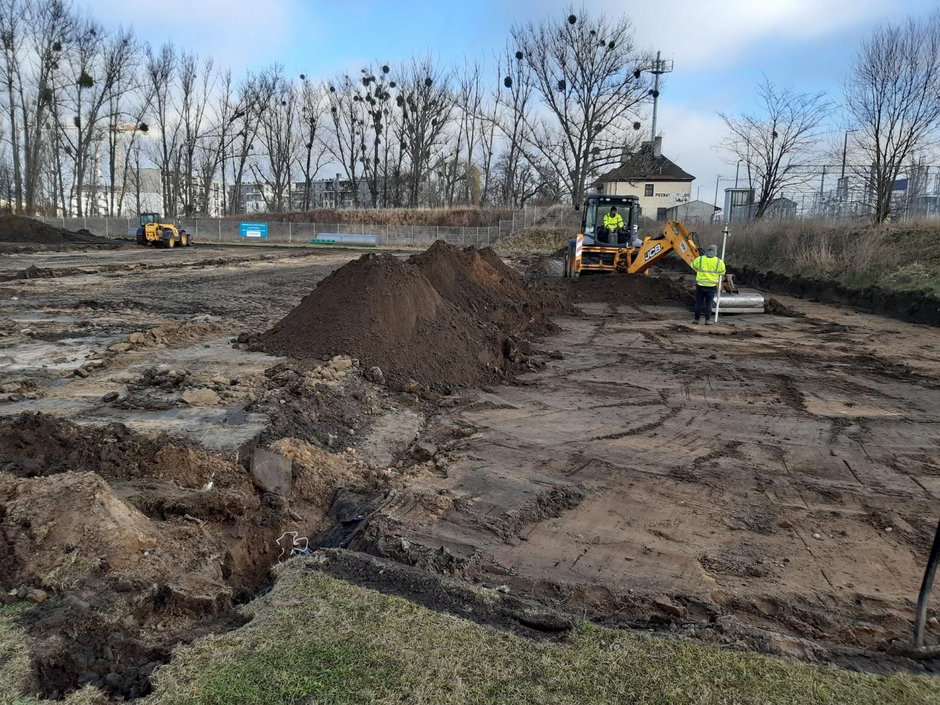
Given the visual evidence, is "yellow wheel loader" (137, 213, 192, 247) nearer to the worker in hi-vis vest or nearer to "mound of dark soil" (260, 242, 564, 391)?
"mound of dark soil" (260, 242, 564, 391)

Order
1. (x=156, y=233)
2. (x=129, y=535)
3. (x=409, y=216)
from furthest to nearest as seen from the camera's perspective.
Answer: (x=409, y=216), (x=156, y=233), (x=129, y=535)

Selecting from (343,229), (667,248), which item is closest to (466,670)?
(667,248)

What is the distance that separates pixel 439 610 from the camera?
10.8 feet

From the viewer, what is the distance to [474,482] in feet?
18.2

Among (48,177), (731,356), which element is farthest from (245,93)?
(731,356)

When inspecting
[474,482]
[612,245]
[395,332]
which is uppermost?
[612,245]

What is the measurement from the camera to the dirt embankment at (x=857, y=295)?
14.1 m

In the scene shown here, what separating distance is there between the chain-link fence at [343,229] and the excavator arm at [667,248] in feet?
90.0

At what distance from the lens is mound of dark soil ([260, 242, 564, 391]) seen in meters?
8.88

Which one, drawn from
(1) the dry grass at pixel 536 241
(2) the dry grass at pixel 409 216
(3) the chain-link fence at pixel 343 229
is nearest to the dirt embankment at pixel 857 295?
(1) the dry grass at pixel 536 241

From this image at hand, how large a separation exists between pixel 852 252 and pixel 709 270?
7.36 m

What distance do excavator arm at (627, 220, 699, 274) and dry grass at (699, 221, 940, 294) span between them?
482cm

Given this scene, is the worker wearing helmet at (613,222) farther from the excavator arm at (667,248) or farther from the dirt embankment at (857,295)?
the dirt embankment at (857,295)

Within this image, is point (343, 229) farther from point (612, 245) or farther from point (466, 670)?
point (466, 670)
